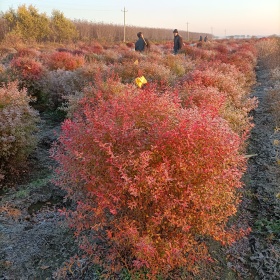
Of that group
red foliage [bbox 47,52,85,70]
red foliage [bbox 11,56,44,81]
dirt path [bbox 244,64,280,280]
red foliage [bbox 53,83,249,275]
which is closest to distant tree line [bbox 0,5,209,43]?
red foliage [bbox 47,52,85,70]

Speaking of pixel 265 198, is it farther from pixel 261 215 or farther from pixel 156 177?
pixel 156 177

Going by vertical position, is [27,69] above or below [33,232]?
above

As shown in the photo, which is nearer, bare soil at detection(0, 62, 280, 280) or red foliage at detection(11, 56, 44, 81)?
bare soil at detection(0, 62, 280, 280)

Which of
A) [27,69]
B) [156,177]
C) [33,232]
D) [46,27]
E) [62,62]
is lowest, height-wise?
[33,232]

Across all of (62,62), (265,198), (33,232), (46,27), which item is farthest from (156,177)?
(46,27)

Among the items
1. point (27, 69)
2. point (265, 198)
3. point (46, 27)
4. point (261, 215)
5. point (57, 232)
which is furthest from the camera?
point (46, 27)

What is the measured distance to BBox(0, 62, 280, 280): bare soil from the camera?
280 centimetres

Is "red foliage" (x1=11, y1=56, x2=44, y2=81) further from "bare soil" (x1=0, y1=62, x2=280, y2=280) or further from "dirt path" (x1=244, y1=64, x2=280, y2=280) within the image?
"dirt path" (x1=244, y1=64, x2=280, y2=280)

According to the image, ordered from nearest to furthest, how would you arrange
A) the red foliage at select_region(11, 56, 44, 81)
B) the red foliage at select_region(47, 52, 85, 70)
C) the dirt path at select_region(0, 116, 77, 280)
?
the dirt path at select_region(0, 116, 77, 280) → the red foliage at select_region(11, 56, 44, 81) → the red foliage at select_region(47, 52, 85, 70)

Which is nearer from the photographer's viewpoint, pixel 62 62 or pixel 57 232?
pixel 57 232

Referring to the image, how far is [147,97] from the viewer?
110 inches

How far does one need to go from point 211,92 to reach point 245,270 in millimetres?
2791

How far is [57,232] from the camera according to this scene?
10.6 feet

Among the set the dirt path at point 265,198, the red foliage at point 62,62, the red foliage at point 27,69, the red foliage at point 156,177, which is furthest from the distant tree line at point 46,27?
the red foliage at point 156,177
